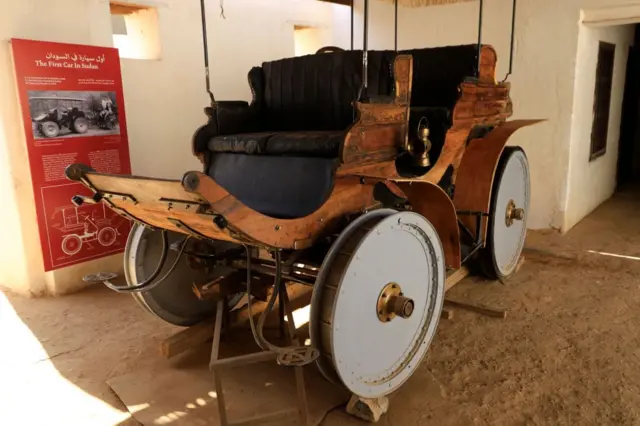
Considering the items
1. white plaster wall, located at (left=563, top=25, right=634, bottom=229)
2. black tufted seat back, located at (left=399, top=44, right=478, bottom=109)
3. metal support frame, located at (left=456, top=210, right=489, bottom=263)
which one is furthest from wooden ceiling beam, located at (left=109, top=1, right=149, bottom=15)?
white plaster wall, located at (left=563, top=25, right=634, bottom=229)

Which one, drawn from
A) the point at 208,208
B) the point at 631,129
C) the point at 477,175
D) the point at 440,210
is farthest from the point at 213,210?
the point at 631,129

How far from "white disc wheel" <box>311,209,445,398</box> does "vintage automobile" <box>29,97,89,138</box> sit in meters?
2.71

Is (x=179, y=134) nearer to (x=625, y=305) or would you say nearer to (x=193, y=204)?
(x=193, y=204)

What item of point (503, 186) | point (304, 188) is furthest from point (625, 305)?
point (304, 188)

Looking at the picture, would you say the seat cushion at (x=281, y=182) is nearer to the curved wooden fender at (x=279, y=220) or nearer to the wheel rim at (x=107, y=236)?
the curved wooden fender at (x=279, y=220)

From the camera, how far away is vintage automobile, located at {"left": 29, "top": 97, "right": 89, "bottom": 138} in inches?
150

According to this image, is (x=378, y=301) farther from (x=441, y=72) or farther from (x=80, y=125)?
(x=80, y=125)

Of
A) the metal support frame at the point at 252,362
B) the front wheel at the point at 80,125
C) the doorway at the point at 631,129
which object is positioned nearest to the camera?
the metal support frame at the point at 252,362

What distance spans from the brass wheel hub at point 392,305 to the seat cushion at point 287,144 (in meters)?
0.69

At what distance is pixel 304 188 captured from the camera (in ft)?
8.42

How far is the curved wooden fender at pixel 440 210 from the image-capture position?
9.93ft

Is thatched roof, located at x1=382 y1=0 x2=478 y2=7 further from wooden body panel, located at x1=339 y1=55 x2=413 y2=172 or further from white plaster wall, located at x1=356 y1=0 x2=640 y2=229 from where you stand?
wooden body panel, located at x1=339 y1=55 x2=413 y2=172

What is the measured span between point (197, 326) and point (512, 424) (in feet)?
5.97

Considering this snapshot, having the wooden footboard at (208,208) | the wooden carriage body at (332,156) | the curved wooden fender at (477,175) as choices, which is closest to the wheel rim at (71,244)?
the wooden carriage body at (332,156)
